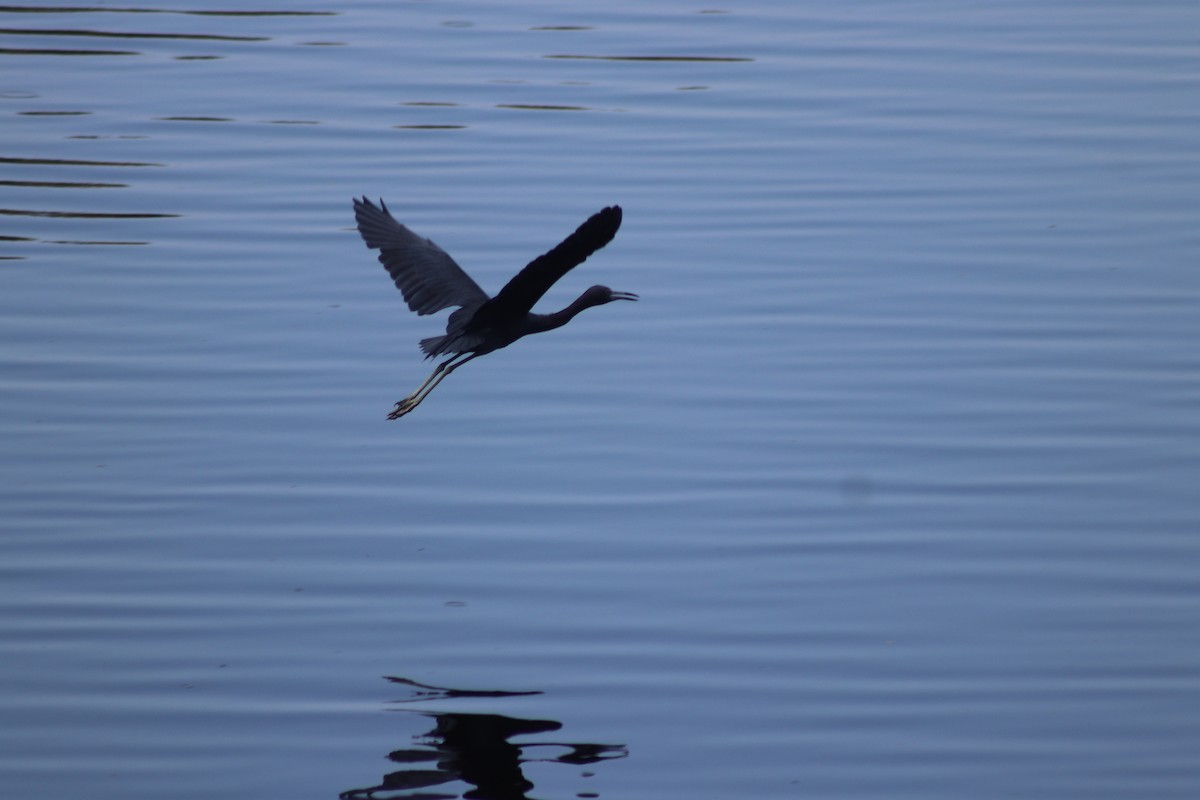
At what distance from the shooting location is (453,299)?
909cm

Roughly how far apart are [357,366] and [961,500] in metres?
3.62

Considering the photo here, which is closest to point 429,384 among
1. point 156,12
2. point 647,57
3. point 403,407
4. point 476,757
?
point 403,407

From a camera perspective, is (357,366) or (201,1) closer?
(357,366)

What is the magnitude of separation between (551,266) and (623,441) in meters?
2.26

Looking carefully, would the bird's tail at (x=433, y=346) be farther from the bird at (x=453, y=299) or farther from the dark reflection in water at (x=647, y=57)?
the dark reflection in water at (x=647, y=57)

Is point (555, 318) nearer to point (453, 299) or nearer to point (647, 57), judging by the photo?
point (453, 299)

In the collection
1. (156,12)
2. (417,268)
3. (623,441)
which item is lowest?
(623,441)

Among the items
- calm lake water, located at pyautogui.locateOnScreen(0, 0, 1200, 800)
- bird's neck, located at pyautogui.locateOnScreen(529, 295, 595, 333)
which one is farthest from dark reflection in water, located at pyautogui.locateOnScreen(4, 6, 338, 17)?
bird's neck, located at pyautogui.locateOnScreen(529, 295, 595, 333)

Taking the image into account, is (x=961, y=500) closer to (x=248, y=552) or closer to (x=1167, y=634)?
(x=1167, y=634)

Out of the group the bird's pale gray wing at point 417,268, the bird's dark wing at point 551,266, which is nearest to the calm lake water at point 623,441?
the bird's pale gray wing at point 417,268

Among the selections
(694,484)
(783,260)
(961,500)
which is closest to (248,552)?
(694,484)

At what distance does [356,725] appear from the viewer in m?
7.26

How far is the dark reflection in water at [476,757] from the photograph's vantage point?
674 cm

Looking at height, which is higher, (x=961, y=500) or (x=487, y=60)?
(x=487, y=60)
